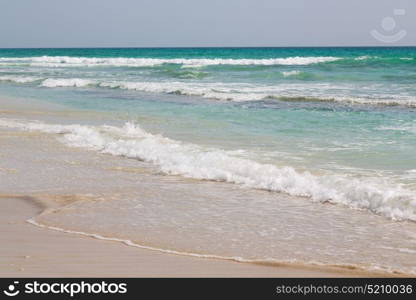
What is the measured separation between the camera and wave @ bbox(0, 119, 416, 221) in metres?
6.84

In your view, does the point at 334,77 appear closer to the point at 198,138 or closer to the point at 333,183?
the point at 198,138

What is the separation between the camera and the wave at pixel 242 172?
6840 millimetres

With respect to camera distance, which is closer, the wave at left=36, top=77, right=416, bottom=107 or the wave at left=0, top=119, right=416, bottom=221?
the wave at left=0, top=119, right=416, bottom=221

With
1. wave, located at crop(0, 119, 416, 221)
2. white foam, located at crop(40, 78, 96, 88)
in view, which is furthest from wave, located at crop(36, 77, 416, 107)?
wave, located at crop(0, 119, 416, 221)

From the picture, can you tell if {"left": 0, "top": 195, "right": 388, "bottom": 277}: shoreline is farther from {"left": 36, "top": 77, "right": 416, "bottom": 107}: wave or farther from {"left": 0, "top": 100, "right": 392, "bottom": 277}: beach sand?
{"left": 36, "top": 77, "right": 416, "bottom": 107}: wave

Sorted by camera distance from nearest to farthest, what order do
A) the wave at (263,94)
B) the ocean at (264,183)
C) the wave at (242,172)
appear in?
the ocean at (264,183), the wave at (242,172), the wave at (263,94)

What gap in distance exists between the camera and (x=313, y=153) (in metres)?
9.95

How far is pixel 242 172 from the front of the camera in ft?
27.8

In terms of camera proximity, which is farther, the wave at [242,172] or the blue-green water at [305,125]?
the blue-green water at [305,125]

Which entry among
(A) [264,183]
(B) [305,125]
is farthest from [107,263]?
(B) [305,125]

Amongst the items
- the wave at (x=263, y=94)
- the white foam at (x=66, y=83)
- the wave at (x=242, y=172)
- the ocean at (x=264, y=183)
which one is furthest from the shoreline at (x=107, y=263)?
the white foam at (x=66, y=83)

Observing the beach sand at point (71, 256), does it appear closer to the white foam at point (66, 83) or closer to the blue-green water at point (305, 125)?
the blue-green water at point (305, 125)

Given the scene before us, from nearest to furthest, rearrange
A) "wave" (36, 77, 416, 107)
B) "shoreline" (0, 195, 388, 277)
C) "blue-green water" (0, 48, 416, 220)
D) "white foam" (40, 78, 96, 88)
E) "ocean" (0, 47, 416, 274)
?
"shoreline" (0, 195, 388, 277) → "ocean" (0, 47, 416, 274) → "blue-green water" (0, 48, 416, 220) → "wave" (36, 77, 416, 107) → "white foam" (40, 78, 96, 88)

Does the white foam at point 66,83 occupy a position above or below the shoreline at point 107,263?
below
